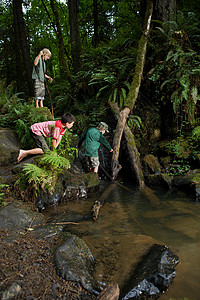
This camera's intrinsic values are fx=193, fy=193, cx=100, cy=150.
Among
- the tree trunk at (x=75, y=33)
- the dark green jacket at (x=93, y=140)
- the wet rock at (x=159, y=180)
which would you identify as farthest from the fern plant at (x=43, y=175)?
the tree trunk at (x=75, y=33)

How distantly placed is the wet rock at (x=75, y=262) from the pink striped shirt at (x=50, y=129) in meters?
2.69

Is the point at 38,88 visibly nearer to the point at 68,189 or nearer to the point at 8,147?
the point at 8,147

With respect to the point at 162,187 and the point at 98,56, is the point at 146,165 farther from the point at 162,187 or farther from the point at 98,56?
the point at 98,56

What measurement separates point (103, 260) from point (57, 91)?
1038cm

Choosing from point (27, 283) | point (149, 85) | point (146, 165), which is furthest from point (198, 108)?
point (27, 283)

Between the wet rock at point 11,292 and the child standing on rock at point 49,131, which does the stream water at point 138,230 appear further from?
the child standing on rock at point 49,131

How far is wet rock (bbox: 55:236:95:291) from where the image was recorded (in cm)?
217

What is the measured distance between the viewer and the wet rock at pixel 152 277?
7.15 ft

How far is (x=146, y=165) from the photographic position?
6.75 m

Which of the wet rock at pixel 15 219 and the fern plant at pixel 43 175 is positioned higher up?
the fern plant at pixel 43 175

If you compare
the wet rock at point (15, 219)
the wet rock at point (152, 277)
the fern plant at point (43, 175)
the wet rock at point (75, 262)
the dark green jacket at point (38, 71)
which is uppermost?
the dark green jacket at point (38, 71)

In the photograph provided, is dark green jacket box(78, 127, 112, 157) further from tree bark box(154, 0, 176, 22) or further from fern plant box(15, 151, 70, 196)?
tree bark box(154, 0, 176, 22)

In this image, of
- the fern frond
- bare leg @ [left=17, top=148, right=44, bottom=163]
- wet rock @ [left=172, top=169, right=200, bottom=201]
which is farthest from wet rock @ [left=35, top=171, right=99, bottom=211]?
wet rock @ [left=172, top=169, right=200, bottom=201]

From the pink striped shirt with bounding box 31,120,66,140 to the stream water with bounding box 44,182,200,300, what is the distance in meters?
1.81
